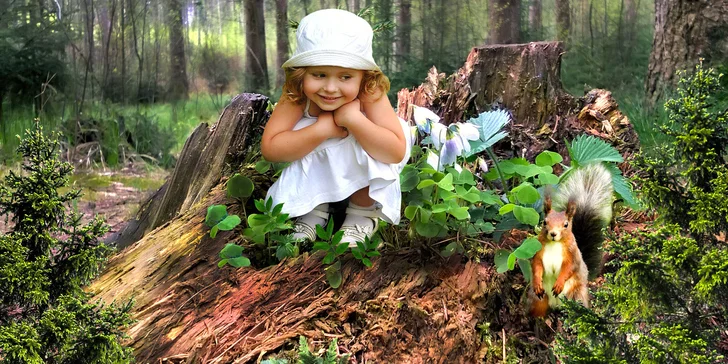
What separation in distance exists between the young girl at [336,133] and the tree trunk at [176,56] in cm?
626

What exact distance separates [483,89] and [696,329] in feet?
7.17

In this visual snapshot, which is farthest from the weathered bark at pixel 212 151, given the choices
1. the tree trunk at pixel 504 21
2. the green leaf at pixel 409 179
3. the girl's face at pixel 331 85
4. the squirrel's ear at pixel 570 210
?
the tree trunk at pixel 504 21

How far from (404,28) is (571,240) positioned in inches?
253

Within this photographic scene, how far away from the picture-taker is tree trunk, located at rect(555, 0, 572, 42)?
28.0ft

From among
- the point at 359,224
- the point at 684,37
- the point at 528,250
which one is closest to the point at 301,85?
the point at 359,224

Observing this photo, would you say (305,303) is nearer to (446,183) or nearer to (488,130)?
(446,183)

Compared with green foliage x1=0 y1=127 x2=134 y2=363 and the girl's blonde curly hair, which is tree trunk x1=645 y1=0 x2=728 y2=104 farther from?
green foliage x1=0 y1=127 x2=134 y2=363

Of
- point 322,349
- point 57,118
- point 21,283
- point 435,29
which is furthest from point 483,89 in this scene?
point 57,118

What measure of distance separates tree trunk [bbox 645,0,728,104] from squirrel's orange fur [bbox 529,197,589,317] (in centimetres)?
427

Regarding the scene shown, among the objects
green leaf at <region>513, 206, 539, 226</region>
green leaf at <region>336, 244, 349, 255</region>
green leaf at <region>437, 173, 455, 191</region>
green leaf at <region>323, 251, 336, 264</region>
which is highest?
green leaf at <region>437, 173, 455, 191</region>

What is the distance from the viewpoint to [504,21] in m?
7.78

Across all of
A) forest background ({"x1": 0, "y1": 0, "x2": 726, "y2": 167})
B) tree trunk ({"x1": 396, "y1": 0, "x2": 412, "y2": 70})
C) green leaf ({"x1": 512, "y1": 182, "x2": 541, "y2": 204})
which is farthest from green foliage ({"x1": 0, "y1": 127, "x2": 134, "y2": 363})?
tree trunk ({"x1": 396, "y1": 0, "x2": 412, "y2": 70})

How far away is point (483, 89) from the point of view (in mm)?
3596

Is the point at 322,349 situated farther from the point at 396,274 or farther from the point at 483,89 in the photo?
the point at 483,89
